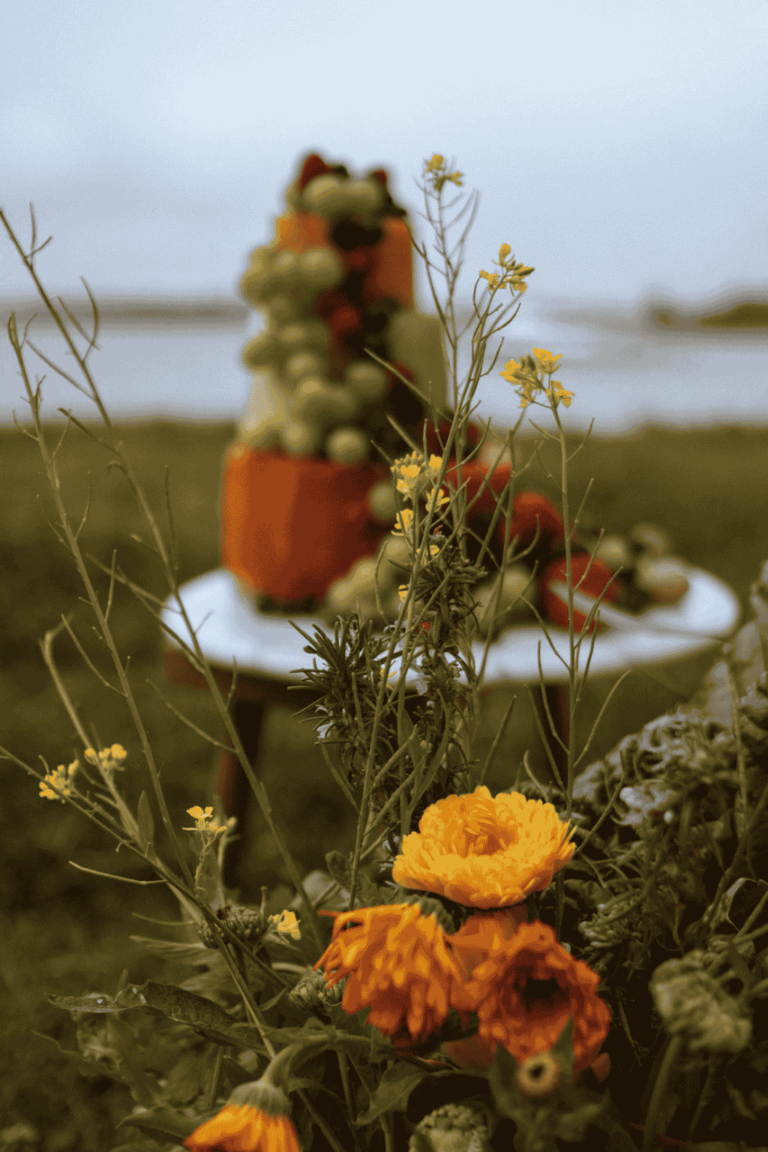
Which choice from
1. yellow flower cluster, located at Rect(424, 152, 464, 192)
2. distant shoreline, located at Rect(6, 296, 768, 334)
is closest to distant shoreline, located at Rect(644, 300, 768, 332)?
distant shoreline, located at Rect(6, 296, 768, 334)

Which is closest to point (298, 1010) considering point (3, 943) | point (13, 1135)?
point (13, 1135)

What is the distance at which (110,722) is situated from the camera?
5.83 feet

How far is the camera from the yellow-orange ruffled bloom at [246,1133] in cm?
20

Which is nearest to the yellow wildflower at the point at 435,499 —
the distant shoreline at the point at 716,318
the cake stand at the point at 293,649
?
the cake stand at the point at 293,649

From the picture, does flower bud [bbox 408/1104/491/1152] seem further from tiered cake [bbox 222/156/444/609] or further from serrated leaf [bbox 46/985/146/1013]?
tiered cake [bbox 222/156/444/609]

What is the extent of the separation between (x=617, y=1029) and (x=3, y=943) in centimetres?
112

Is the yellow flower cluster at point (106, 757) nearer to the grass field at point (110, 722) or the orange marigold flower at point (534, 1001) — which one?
the grass field at point (110, 722)

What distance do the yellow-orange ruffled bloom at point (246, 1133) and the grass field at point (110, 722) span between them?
0.51ft

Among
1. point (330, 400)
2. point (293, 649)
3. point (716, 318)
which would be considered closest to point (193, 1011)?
point (293, 649)

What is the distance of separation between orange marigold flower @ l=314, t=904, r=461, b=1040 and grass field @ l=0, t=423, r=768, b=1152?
14 cm

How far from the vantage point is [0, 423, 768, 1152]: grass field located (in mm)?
1029

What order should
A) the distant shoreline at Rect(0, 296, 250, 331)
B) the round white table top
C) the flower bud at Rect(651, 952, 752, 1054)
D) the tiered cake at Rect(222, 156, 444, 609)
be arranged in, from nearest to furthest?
1. the flower bud at Rect(651, 952, 752, 1054)
2. the round white table top
3. the tiered cake at Rect(222, 156, 444, 609)
4. the distant shoreline at Rect(0, 296, 250, 331)

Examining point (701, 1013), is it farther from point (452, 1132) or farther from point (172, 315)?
point (172, 315)

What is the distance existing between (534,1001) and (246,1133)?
69mm
